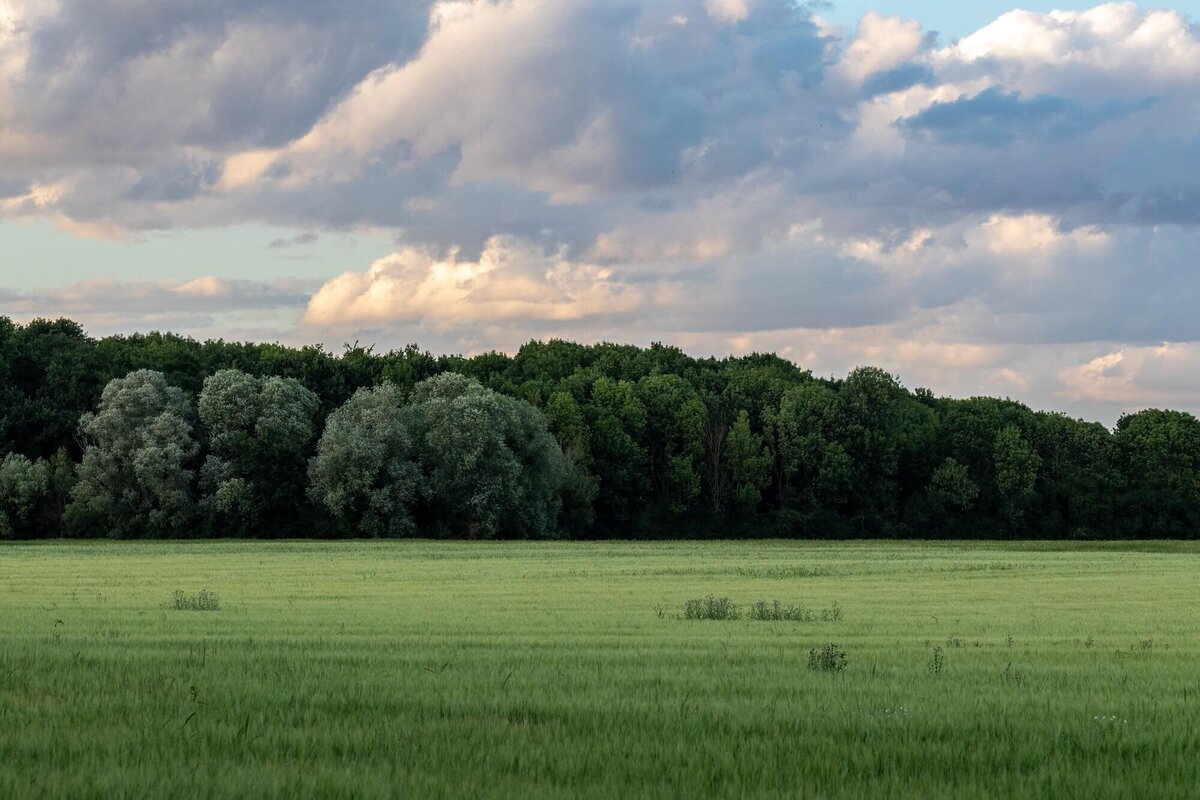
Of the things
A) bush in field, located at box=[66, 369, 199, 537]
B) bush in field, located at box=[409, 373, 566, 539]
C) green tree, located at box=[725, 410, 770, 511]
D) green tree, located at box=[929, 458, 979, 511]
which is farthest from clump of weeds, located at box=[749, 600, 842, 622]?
green tree, located at box=[929, 458, 979, 511]

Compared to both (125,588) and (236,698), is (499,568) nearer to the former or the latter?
(125,588)

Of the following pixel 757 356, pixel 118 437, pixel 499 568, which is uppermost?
pixel 757 356

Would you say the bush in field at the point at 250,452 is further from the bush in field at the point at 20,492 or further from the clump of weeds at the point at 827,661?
the clump of weeds at the point at 827,661

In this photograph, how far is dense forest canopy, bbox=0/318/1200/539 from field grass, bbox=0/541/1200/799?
6484 cm

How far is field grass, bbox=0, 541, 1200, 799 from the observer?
9258 millimetres

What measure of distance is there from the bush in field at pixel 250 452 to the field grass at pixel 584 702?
6513cm

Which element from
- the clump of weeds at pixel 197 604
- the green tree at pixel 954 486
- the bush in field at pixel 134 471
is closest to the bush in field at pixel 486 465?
the bush in field at pixel 134 471

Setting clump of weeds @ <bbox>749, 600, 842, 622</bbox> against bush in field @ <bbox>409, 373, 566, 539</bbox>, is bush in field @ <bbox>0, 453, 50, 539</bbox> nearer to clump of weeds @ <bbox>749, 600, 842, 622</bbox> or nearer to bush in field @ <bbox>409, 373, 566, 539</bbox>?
bush in field @ <bbox>409, 373, 566, 539</bbox>

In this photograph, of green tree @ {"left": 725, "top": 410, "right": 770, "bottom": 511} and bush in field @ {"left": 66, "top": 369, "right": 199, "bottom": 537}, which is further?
Result: green tree @ {"left": 725, "top": 410, "right": 770, "bottom": 511}

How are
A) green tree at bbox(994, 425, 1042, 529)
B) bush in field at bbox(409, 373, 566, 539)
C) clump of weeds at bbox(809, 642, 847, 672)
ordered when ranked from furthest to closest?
green tree at bbox(994, 425, 1042, 529)
bush in field at bbox(409, 373, 566, 539)
clump of weeds at bbox(809, 642, 847, 672)

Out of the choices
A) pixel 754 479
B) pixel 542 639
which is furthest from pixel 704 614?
pixel 754 479

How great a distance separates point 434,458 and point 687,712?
284 ft

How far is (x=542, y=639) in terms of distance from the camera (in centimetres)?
2045

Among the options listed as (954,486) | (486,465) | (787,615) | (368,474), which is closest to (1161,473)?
(954,486)
